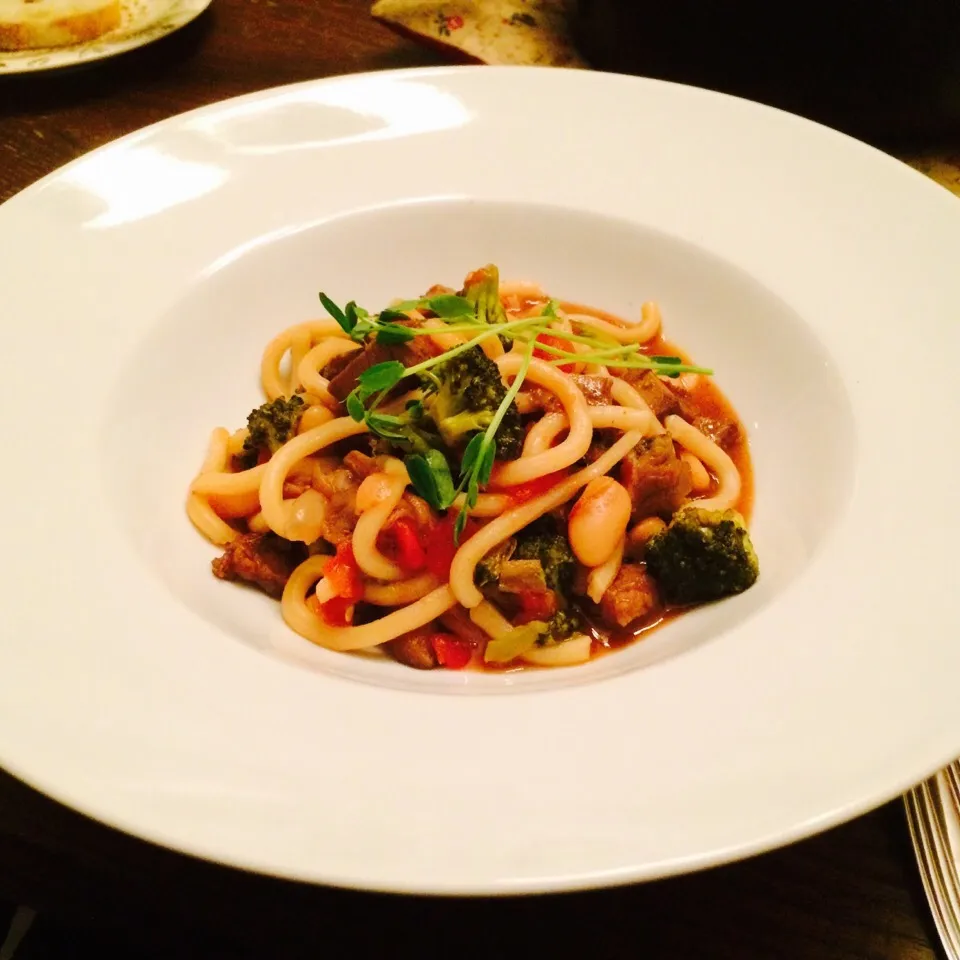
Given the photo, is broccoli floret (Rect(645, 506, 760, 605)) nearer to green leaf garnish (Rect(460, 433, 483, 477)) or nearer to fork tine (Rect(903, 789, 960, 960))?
green leaf garnish (Rect(460, 433, 483, 477))

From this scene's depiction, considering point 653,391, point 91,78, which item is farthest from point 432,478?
point 91,78

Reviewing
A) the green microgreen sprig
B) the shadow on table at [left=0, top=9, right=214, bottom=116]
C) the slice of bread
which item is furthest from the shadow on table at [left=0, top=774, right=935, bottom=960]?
the slice of bread

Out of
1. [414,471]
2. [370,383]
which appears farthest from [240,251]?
[414,471]

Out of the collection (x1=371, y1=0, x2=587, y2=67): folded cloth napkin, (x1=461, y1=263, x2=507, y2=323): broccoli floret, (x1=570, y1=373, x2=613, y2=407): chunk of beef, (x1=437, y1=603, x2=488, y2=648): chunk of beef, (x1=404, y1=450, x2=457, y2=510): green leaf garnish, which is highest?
(x1=371, y1=0, x2=587, y2=67): folded cloth napkin

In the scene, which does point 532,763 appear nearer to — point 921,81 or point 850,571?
point 850,571

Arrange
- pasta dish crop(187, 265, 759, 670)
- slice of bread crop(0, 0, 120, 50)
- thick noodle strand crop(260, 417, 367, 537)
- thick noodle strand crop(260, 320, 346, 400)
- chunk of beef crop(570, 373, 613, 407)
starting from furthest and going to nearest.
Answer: slice of bread crop(0, 0, 120, 50)
thick noodle strand crop(260, 320, 346, 400)
chunk of beef crop(570, 373, 613, 407)
thick noodle strand crop(260, 417, 367, 537)
pasta dish crop(187, 265, 759, 670)

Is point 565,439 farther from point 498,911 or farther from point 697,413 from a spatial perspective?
point 498,911

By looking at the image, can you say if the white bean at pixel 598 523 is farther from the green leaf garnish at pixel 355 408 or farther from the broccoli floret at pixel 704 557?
the green leaf garnish at pixel 355 408
